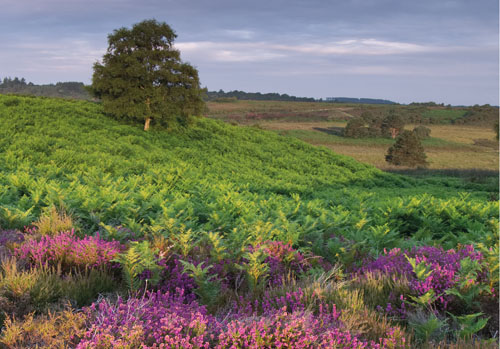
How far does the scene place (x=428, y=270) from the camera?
400 centimetres

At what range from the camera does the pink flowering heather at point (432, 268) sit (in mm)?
3688

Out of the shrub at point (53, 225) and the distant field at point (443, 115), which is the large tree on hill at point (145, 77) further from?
the distant field at point (443, 115)

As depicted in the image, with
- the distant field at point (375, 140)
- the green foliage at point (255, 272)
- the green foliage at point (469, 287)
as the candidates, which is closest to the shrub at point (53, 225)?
the green foliage at point (255, 272)

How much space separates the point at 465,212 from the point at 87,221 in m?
7.83

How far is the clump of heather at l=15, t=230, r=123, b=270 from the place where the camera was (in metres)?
4.09

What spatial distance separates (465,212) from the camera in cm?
833

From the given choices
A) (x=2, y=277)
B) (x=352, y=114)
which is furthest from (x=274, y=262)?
(x=352, y=114)

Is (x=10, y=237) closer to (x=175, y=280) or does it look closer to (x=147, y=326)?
(x=175, y=280)

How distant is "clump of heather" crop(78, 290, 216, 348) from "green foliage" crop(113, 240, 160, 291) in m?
0.48

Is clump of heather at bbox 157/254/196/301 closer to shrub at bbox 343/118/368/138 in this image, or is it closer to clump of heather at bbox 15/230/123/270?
clump of heather at bbox 15/230/123/270

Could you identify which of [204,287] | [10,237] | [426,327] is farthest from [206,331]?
[10,237]

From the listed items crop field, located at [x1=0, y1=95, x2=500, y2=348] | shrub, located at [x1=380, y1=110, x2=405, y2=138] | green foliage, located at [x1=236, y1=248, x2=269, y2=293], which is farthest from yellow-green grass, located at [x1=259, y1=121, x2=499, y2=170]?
green foliage, located at [x1=236, y1=248, x2=269, y2=293]

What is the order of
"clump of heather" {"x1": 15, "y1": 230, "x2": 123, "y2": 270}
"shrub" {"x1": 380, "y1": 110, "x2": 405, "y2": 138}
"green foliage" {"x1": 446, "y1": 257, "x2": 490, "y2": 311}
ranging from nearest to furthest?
"green foliage" {"x1": 446, "y1": 257, "x2": 490, "y2": 311}
"clump of heather" {"x1": 15, "y1": 230, "x2": 123, "y2": 270}
"shrub" {"x1": 380, "y1": 110, "x2": 405, "y2": 138}

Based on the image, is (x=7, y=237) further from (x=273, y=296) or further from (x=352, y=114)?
(x=352, y=114)
